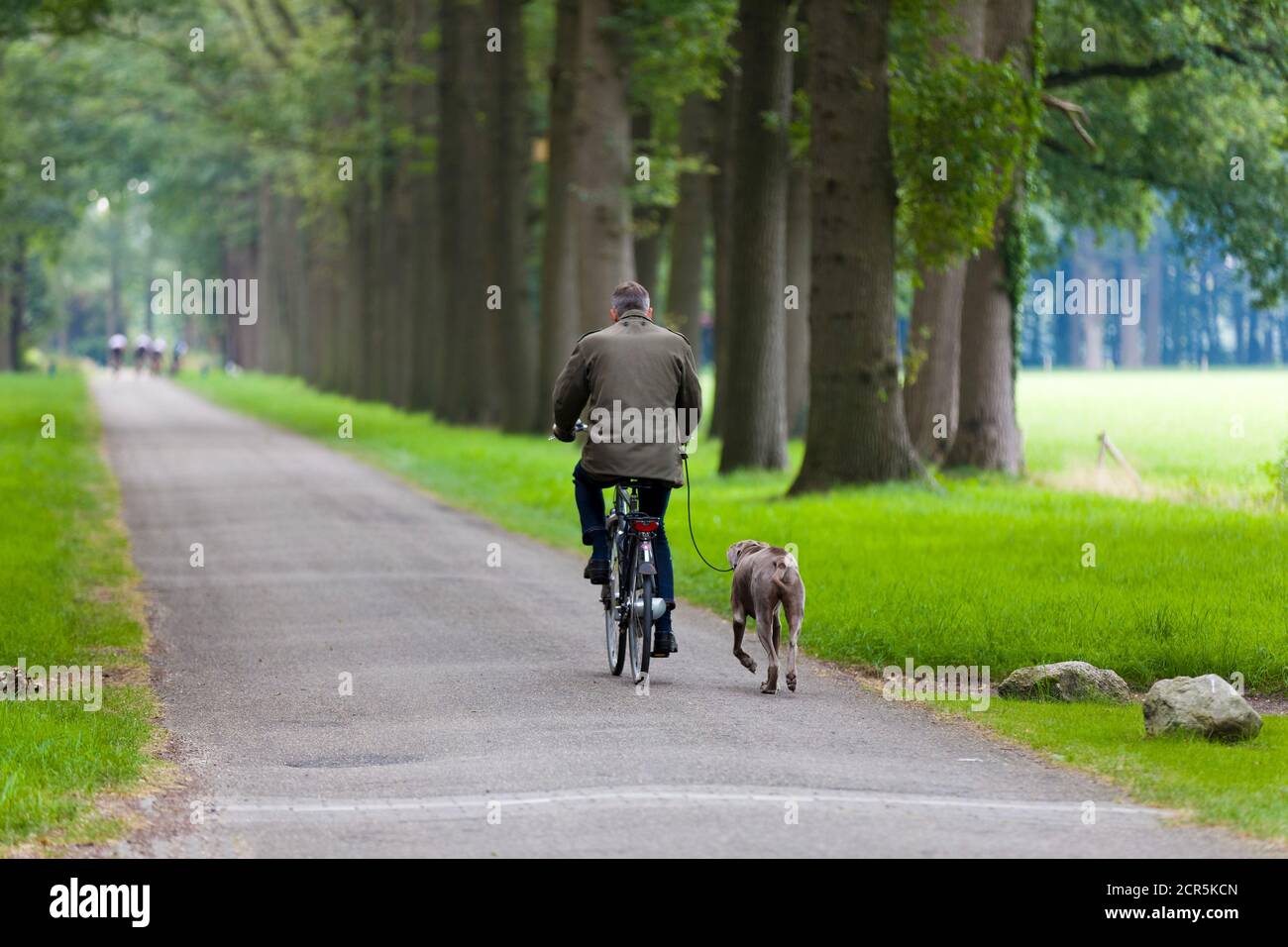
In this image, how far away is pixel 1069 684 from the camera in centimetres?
1069

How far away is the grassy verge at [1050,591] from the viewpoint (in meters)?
9.09

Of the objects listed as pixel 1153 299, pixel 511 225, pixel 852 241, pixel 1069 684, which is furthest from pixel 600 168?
pixel 1153 299

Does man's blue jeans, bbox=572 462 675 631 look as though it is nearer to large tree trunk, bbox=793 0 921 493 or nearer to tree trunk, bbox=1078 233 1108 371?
large tree trunk, bbox=793 0 921 493

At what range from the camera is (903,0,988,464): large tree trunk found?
80.5 ft

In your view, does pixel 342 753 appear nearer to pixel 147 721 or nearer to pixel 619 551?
pixel 147 721

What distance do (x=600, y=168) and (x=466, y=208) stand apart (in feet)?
28.0

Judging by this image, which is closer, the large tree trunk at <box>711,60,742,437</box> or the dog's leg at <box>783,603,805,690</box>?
the dog's leg at <box>783,603,805,690</box>

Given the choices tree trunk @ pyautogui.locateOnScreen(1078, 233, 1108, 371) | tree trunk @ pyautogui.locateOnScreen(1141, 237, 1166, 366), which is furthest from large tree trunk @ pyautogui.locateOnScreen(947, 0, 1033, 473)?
tree trunk @ pyautogui.locateOnScreen(1141, 237, 1166, 366)

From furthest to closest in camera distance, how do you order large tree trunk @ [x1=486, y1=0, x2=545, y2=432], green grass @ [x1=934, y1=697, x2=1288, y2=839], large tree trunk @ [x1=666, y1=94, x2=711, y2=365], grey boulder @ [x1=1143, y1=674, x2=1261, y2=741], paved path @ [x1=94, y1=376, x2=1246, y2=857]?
large tree trunk @ [x1=666, y1=94, x2=711, y2=365] < large tree trunk @ [x1=486, y1=0, x2=545, y2=432] < grey boulder @ [x1=1143, y1=674, x2=1261, y2=741] < green grass @ [x1=934, y1=697, x2=1288, y2=839] < paved path @ [x1=94, y1=376, x2=1246, y2=857]

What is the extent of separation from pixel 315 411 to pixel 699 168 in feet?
60.8

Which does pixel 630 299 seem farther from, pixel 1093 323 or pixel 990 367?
pixel 1093 323

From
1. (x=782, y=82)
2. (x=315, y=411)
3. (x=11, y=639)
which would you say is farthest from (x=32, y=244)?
(x=11, y=639)

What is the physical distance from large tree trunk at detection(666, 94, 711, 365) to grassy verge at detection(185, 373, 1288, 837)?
12444 mm

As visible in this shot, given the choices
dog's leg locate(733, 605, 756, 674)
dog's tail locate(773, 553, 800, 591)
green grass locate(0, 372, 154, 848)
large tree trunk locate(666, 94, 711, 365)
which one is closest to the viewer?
green grass locate(0, 372, 154, 848)
